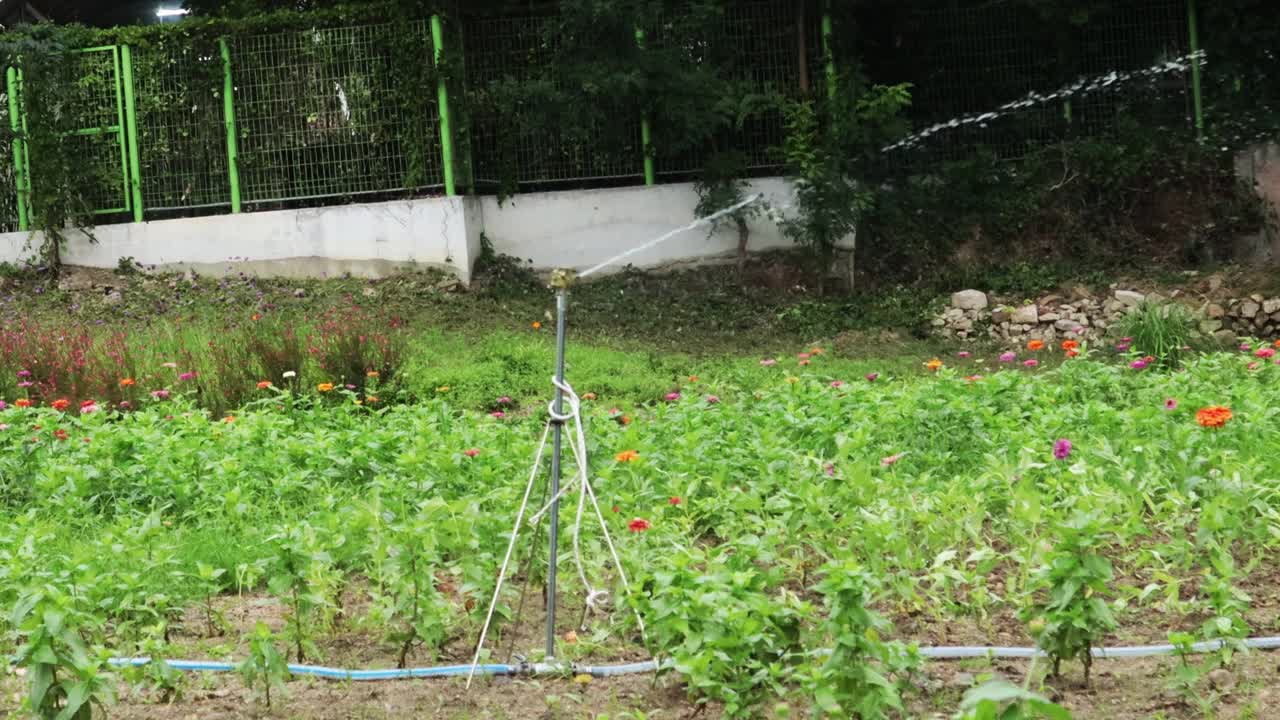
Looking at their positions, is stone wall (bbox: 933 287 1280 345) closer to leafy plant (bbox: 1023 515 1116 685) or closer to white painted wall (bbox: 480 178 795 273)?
white painted wall (bbox: 480 178 795 273)

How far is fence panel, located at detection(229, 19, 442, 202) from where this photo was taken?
13.8 metres

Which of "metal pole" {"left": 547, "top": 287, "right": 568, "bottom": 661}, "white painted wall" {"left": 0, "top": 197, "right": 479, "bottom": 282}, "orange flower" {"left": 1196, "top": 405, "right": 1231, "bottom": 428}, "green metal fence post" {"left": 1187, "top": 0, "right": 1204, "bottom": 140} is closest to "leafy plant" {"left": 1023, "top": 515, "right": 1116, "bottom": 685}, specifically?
"metal pole" {"left": 547, "top": 287, "right": 568, "bottom": 661}

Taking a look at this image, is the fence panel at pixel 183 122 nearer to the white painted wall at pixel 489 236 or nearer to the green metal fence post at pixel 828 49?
the white painted wall at pixel 489 236

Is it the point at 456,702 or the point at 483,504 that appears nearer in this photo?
the point at 456,702

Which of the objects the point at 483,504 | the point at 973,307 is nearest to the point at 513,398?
the point at 483,504

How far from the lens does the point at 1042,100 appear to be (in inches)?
582

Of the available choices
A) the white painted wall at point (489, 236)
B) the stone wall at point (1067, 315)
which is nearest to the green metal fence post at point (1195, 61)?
the stone wall at point (1067, 315)

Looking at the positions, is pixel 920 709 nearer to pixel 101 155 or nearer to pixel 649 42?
pixel 649 42

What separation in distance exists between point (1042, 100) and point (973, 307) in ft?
11.5

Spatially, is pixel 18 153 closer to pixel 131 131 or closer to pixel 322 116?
pixel 131 131

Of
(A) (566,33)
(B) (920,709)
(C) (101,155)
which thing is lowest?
(B) (920,709)

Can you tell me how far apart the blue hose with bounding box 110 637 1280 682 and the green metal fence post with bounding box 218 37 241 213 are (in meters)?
10.7

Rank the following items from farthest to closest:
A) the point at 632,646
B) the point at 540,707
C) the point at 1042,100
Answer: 1. the point at 1042,100
2. the point at 632,646
3. the point at 540,707

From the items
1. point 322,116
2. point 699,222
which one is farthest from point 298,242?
point 699,222
